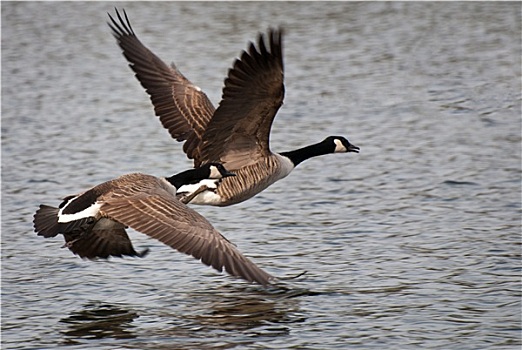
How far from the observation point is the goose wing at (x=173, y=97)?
918cm

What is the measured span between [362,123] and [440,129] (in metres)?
0.97

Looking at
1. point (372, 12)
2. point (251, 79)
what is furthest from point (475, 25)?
point (251, 79)

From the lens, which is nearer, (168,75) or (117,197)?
(117,197)

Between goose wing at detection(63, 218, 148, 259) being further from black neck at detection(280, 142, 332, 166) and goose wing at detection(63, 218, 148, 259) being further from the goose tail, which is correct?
black neck at detection(280, 142, 332, 166)

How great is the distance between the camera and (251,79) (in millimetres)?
7746

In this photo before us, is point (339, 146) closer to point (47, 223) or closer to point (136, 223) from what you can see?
point (136, 223)

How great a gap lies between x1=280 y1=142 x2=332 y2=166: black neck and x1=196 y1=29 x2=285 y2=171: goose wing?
1.71 ft

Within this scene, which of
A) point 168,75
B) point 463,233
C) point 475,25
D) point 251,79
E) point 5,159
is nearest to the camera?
point 251,79

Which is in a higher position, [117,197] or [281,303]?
[117,197]

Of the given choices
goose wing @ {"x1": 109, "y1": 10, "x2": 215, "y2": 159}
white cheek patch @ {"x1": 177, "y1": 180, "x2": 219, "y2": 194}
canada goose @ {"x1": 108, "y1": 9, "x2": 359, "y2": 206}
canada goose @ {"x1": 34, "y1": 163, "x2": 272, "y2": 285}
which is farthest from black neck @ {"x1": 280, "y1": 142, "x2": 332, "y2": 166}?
canada goose @ {"x1": 34, "y1": 163, "x2": 272, "y2": 285}

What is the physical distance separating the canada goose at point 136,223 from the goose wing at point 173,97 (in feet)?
3.34

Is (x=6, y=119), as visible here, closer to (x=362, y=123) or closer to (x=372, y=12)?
(x=362, y=123)

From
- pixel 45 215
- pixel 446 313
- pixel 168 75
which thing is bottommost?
pixel 446 313

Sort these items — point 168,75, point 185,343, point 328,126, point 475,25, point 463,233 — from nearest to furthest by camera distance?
point 185,343 < point 463,233 < point 168,75 < point 328,126 < point 475,25
